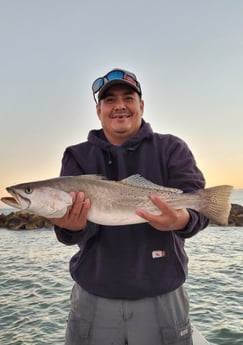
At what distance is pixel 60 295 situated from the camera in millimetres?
11875

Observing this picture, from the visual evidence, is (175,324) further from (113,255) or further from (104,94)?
(104,94)

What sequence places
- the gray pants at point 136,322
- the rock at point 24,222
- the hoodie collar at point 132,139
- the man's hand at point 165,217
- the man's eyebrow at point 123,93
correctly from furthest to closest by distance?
1. the rock at point 24,222
2. the man's eyebrow at point 123,93
3. the hoodie collar at point 132,139
4. the gray pants at point 136,322
5. the man's hand at point 165,217

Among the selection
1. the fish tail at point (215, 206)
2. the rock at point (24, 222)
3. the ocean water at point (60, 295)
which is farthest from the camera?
the rock at point (24, 222)

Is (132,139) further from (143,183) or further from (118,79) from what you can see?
(118,79)

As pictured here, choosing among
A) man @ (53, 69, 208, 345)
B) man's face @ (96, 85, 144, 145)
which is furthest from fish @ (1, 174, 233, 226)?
man's face @ (96, 85, 144, 145)

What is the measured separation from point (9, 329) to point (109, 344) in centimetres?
654

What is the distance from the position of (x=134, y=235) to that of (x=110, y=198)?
43cm

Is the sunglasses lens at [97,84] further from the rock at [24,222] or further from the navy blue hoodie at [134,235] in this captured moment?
the rock at [24,222]

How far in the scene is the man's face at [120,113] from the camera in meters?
4.04

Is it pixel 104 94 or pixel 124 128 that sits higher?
pixel 104 94

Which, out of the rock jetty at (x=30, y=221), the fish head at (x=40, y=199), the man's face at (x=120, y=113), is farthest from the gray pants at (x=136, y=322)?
the rock jetty at (x=30, y=221)

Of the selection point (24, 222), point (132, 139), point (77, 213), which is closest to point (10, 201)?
point (77, 213)

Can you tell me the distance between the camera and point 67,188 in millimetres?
3768

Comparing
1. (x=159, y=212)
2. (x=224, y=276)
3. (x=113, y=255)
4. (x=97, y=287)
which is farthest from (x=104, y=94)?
(x=224, y=276)
